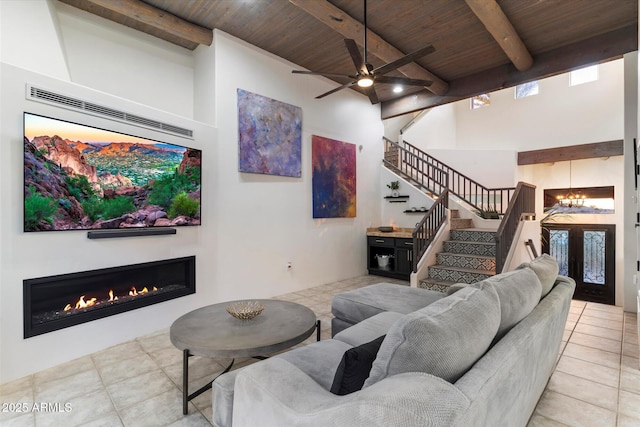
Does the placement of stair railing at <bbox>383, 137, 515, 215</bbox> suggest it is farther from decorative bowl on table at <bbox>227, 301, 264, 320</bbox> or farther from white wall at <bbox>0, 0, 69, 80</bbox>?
white wall at <bbox>0, 0, 69, 80</bbox>

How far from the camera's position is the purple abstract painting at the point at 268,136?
171 inches

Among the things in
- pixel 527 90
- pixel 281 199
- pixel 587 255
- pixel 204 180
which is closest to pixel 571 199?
pixel 587 255

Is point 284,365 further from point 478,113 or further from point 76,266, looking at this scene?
point 478,113

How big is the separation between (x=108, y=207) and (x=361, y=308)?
104 inches

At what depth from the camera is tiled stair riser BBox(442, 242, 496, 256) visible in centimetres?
489

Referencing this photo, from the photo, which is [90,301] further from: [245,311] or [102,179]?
[245,311]

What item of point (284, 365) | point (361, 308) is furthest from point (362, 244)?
point (284, 365)

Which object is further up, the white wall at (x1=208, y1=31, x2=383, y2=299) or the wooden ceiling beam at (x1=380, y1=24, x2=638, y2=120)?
the wooden ceiling beam at (x1=380, y1=24, x2=638, y2=120)

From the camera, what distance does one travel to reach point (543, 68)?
4629 mm

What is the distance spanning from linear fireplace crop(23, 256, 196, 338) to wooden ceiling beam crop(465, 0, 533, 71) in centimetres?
445

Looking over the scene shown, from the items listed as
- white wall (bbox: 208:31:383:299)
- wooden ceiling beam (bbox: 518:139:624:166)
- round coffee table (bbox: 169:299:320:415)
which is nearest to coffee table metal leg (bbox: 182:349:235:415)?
round coffee table (bbox: 169:299:320:415)

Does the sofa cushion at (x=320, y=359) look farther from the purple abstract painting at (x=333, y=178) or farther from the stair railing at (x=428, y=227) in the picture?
the purple abstract painting at (x=333, y=178)

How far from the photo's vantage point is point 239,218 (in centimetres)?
435

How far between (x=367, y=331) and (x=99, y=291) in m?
2.79
